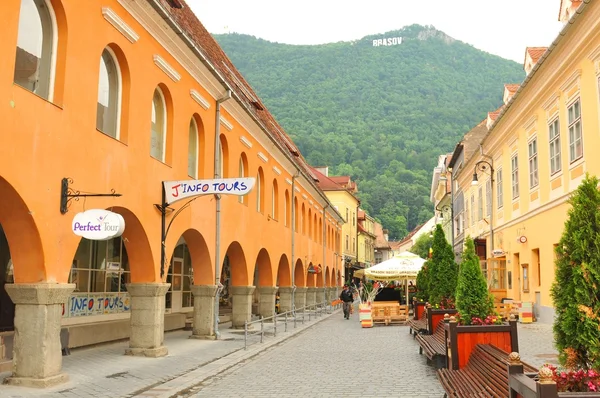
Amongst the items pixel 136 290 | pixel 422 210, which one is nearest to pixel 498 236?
pixel 136 290

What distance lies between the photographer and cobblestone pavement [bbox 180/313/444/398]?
955cm

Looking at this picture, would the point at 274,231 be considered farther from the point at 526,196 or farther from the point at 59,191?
the point at 59,191

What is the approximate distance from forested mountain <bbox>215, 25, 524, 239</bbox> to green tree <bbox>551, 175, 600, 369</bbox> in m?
77.1

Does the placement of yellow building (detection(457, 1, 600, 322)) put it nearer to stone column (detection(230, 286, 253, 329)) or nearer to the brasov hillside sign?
stone column (detection(230, 286, 253, 329))

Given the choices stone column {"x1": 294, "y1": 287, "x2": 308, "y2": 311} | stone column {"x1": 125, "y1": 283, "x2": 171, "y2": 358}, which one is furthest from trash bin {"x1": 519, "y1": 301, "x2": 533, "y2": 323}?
stone column {"x1": 125, "y1": 283, "x2": 171, "y2": 358}

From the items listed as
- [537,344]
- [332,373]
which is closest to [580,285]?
[332,373]

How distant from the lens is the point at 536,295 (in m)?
22.1

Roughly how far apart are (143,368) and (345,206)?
168ft

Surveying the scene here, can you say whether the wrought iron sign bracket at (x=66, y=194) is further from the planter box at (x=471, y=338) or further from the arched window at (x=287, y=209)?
the arched window at (x=287, y=209)

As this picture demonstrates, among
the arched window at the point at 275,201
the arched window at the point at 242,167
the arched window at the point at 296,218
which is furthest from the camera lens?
the arched window at the point at 296,218

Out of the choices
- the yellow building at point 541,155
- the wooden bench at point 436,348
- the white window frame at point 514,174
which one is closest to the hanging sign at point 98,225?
the wooden bench at point 436,348

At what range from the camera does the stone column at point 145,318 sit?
12.9 m

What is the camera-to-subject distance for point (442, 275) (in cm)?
1734

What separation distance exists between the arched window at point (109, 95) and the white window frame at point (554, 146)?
1383 centimetres
